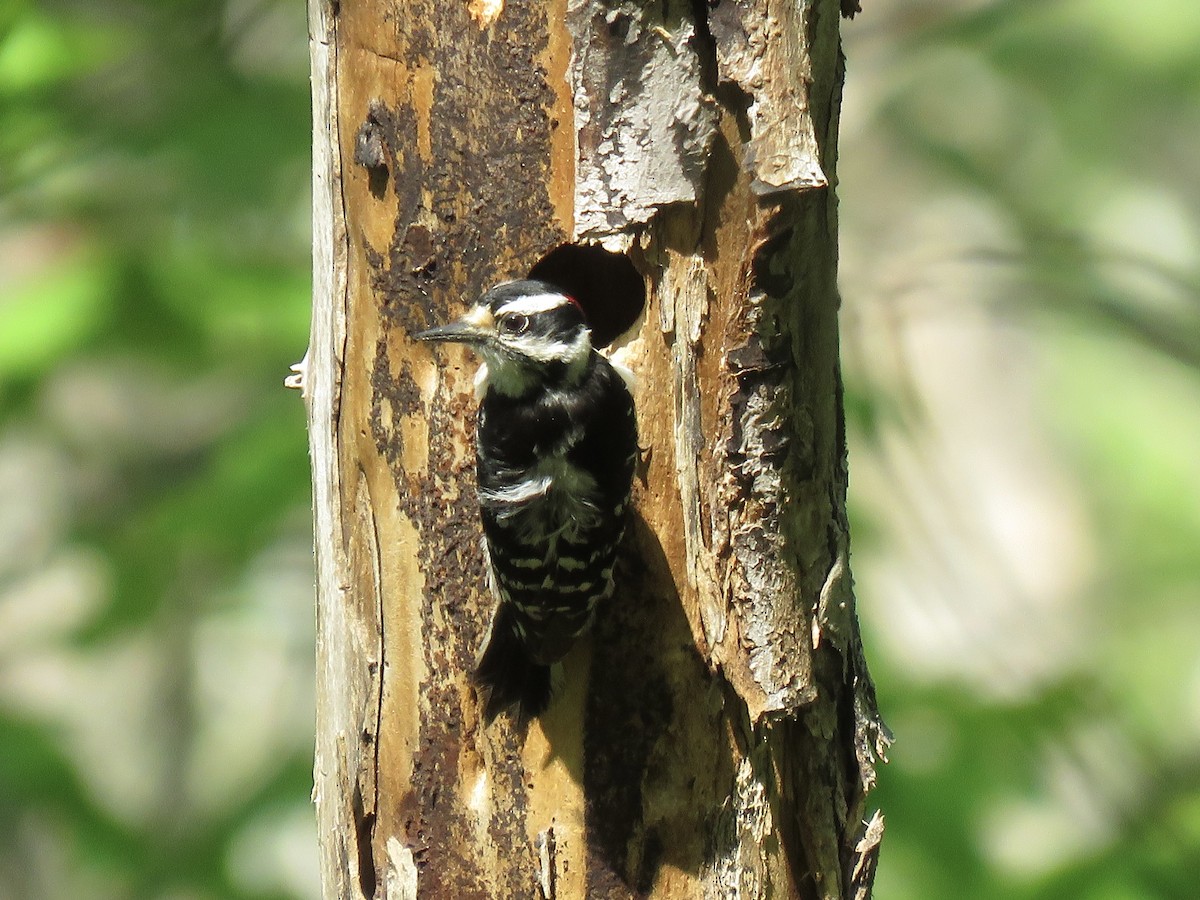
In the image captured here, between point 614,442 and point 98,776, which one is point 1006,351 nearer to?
point 98,776

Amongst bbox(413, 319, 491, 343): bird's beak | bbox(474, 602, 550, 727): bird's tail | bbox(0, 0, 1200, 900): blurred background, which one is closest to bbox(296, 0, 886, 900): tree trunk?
bbox(474, 602, 550, 727): bird's tail

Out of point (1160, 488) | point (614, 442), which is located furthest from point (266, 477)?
point (1160, 488)

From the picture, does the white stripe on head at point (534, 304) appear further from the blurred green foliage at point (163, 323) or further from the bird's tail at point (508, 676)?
the blurred green foliage at point (163, 323)

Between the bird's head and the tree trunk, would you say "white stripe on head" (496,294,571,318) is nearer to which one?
the bird's head

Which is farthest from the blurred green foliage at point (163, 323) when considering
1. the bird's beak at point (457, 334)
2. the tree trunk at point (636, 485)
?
the bird's beak at point (457, 334)

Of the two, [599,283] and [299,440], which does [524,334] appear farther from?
[299,440]
